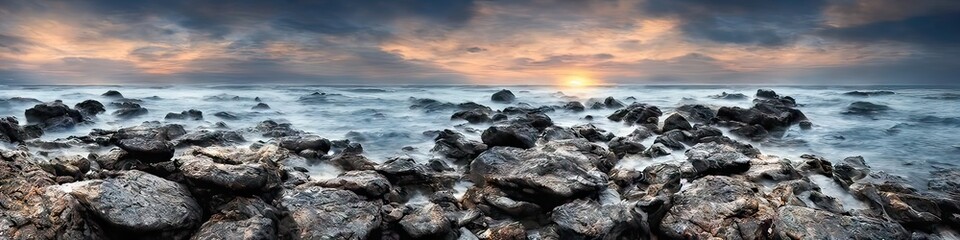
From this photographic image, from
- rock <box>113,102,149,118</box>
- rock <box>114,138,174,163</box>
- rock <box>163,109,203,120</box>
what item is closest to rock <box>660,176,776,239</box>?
rock <box>114,138,174,163</box>

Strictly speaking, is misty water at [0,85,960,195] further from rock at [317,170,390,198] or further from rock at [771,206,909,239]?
rock at [771,206,909,239]

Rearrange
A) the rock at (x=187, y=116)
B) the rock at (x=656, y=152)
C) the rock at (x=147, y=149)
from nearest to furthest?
the rock at (x=147, y=149) < the rock at (x=656, y=152) < the rock at (x=187, y=116)

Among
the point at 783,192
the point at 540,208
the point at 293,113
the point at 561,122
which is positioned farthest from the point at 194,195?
the point at 293,113

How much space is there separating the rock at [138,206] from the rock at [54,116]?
1351cm

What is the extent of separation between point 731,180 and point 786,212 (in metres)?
1.56

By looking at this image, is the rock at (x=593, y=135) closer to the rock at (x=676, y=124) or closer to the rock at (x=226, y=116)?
the rock at (x=676, y=124)

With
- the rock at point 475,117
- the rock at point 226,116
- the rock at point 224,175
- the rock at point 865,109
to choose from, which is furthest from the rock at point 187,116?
the rock at point 865,109

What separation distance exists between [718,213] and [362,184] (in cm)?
526

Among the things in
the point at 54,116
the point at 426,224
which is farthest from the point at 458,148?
the point at 54,116

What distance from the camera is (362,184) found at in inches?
311

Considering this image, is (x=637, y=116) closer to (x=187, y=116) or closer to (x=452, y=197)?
(x=452, y=197)

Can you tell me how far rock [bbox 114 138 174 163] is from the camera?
922 centimetres

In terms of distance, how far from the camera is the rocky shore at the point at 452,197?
19.8ft

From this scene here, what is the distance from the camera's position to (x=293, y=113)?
85.1 ft
